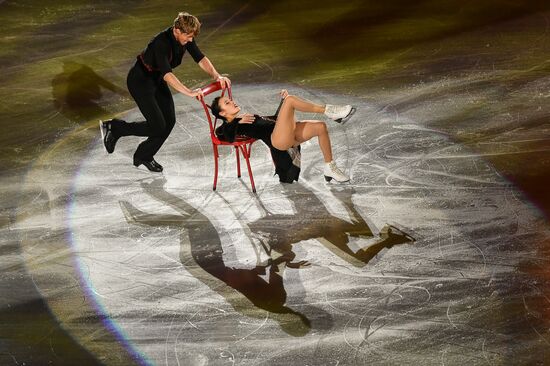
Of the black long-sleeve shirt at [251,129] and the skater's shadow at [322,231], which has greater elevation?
the black long-sleeve shirt at [251,129]

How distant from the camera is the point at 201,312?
19.1 ft

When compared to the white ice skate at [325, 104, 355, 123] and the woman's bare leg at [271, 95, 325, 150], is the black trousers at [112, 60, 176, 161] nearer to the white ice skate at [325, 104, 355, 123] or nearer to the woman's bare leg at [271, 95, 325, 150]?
the woman's bare leg at [271, 95, 325, 150]

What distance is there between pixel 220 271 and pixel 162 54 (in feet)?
6.40

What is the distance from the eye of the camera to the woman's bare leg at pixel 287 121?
700 centimetres

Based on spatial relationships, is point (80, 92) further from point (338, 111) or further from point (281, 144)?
point (338, 111)

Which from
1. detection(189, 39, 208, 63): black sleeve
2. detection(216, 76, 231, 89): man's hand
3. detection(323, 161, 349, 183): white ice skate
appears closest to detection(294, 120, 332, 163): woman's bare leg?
detection(323, 161, 349, 183): white ice skate

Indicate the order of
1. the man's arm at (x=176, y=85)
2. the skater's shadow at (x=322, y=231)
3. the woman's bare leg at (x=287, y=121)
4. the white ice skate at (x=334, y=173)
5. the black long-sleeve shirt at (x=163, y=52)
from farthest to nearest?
the white ice skate at (x=334, y=173)
the black long-sleeve shirt at (x=163, y=52)
the man's arm at (x=176, y=85)
the woman's bare leg at (x=287, y=121)
the skater's shadow at (x=322, y=231)

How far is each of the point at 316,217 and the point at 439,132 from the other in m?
1.88

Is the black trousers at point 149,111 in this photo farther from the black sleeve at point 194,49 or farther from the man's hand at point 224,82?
the man's hand at point 224,82

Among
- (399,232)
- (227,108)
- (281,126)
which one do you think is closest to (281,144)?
(281,126)

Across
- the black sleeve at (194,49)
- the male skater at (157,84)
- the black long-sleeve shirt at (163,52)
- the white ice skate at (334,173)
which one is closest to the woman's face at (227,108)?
the male skater at (157,84)

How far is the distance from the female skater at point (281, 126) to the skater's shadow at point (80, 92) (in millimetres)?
2407

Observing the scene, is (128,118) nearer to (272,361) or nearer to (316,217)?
(316,217)

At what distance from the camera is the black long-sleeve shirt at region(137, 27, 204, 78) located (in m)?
7.21
